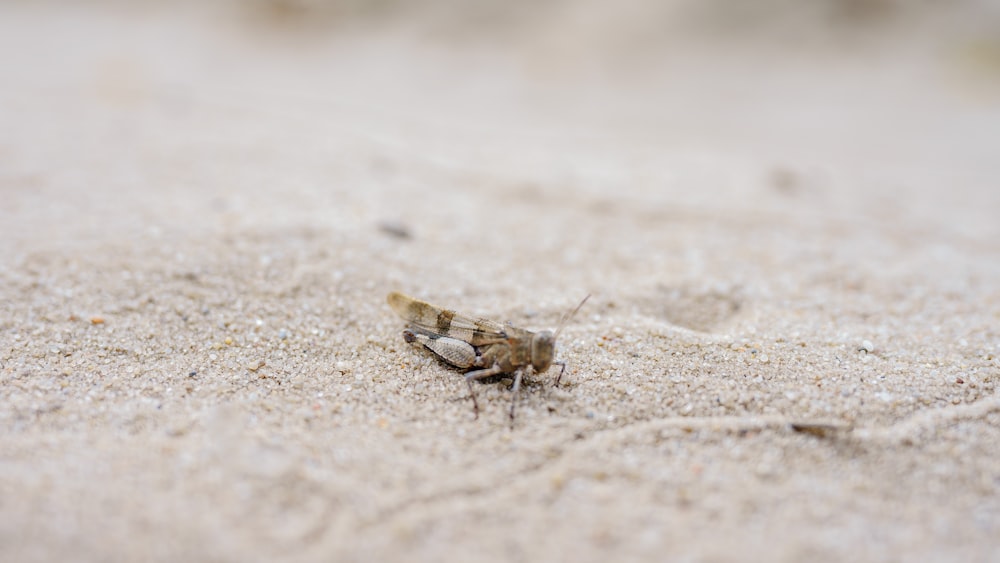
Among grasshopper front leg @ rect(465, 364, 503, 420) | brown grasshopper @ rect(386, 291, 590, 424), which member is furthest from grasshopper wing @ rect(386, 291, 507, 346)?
grasshopper front leg @ rect(465, 364, 503, 420)

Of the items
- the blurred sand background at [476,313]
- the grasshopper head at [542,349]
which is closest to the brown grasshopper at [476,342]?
the grasshopper head at [542,349]

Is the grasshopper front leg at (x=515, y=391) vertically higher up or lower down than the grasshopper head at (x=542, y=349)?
lower down

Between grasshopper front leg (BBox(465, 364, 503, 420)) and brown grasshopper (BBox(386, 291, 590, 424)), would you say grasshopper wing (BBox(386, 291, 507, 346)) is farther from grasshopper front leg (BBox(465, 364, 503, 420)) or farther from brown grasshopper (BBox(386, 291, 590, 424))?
grasshopper front leg (BBox(465, 364, 503, 420))

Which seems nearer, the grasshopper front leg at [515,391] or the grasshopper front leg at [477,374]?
the grasshopper front leg at [515,391]

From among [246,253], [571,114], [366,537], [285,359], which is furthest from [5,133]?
[571,114]

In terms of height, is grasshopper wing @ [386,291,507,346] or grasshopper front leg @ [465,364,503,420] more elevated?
grasshopper wing @ [386,291,507,346]

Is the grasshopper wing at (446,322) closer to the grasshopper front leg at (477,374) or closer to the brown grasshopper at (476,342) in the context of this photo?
the brown grasshopper at (476,342)

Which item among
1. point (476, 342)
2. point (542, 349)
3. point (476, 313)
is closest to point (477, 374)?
point (476, 342)

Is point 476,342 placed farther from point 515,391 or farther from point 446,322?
point 515,391
